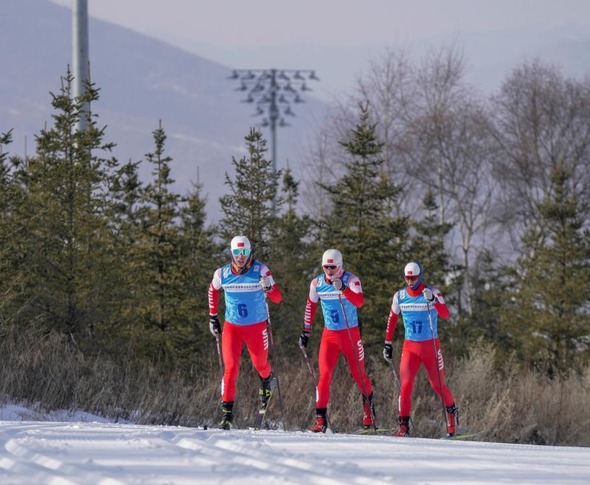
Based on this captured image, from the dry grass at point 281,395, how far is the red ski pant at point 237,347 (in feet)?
2.11

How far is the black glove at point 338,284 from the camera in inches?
544

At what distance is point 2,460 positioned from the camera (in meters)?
8.03

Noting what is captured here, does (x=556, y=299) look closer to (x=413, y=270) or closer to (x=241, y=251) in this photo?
(x=413, y=270)

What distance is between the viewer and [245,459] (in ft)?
27.2

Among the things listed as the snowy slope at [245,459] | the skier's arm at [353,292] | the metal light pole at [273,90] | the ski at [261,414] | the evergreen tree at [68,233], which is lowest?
the snowy slope at [245,459]

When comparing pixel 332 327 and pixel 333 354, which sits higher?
pixel 332 327

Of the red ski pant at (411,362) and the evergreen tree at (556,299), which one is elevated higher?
the evergreen tree at (556,299)

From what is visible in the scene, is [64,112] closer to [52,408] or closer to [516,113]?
[52,408]

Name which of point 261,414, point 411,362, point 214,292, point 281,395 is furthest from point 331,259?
point 281,395

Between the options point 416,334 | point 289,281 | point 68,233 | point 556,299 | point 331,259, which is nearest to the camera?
point 331,259

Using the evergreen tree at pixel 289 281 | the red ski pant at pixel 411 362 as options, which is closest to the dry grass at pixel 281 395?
the evergreen tree at pixel 289 281

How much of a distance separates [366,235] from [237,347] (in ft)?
45.1

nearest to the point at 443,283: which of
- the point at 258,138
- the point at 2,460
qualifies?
the point at 258,138

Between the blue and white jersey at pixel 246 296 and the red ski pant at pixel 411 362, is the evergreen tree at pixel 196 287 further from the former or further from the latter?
the blue and white jersey at pixel 246 296
